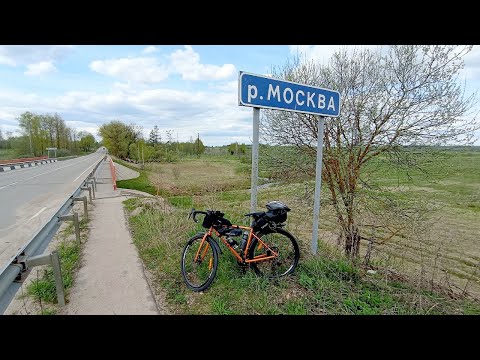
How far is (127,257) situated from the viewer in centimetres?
452

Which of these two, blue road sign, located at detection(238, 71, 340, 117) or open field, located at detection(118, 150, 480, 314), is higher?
blue road sign, located at detection(238, 71, 340, 117)

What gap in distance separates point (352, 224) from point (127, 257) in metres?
5.11

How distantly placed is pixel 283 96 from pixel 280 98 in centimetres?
6

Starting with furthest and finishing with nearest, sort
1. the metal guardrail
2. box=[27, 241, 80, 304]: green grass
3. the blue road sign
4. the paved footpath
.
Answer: box=[27, 241, 80, 304]: green grass
the blue road sign
the paved footpath
the metal guardrail

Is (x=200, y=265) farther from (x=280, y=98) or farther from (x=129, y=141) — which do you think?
(x=129, y=141)

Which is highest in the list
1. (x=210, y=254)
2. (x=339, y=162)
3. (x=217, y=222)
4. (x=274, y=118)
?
(x=274, y=118)

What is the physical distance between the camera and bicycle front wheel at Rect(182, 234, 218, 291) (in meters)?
3.25

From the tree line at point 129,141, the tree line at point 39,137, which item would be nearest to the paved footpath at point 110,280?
the tree line at point 129,141

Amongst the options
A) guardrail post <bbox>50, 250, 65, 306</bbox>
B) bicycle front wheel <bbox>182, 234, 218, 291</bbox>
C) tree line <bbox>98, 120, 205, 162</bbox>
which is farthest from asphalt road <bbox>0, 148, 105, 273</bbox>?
tree line <bbox>98, 120, 205, 162</bbox>

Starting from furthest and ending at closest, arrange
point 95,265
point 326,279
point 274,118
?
point 274,118 → point 95,265 → point 326,279

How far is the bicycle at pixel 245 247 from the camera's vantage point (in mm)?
3312

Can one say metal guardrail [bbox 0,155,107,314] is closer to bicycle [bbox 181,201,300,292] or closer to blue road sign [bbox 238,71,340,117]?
bicycle [bbox 181,201,300,292]

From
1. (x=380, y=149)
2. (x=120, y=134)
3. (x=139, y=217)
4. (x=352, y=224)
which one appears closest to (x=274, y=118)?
(x=380, y=149)

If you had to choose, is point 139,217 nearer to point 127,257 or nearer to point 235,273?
point 127,257
